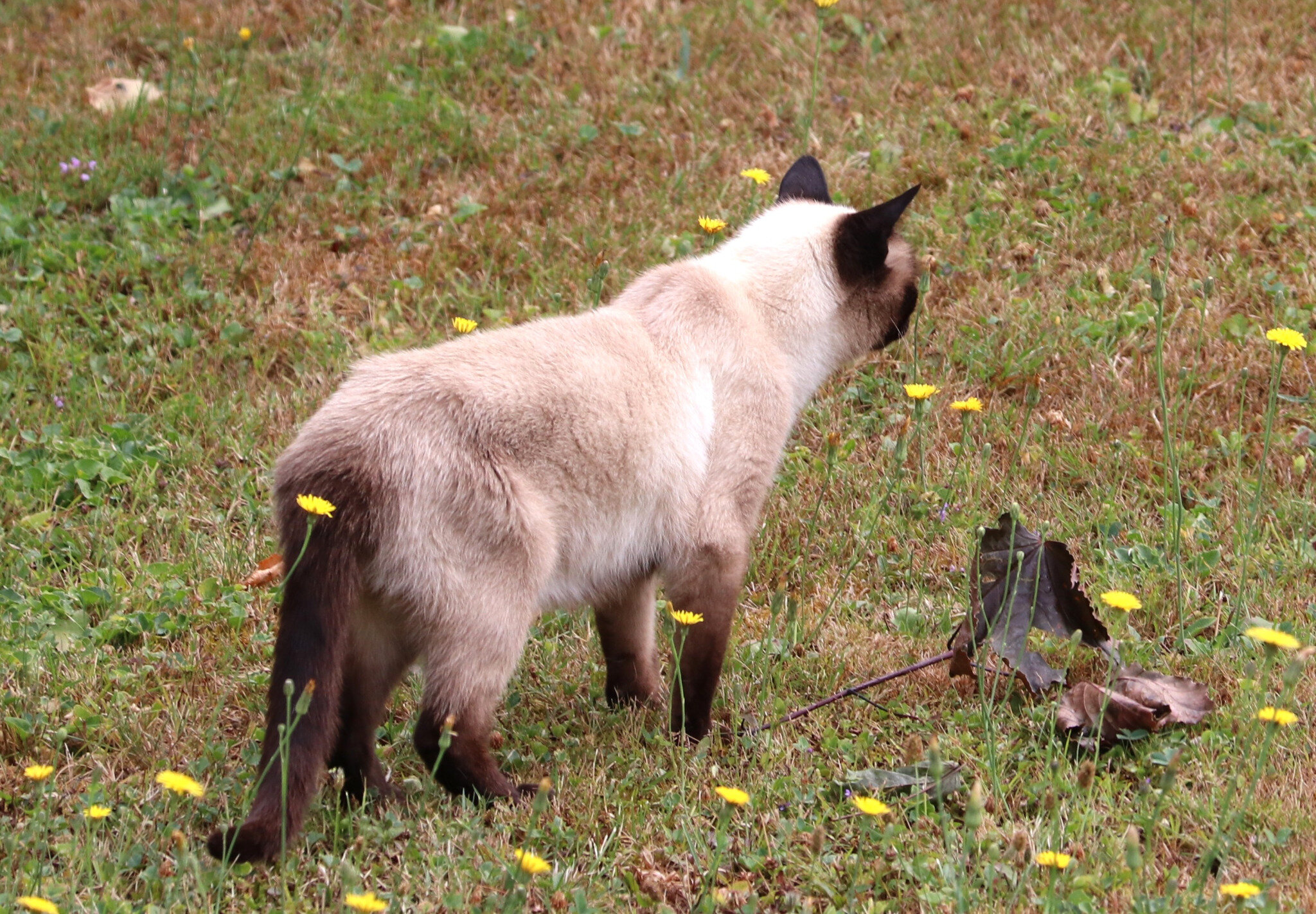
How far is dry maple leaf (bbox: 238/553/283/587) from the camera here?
4.45 meters

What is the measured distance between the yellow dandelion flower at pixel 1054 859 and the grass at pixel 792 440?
0.18 meters

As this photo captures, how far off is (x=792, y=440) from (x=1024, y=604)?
155 cm

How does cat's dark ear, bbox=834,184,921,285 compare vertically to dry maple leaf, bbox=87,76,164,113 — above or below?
above

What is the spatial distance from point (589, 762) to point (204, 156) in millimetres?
4022

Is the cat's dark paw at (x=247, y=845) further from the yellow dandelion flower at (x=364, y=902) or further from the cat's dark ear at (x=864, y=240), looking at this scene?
the cat's dark ear at (x=864, y=240)

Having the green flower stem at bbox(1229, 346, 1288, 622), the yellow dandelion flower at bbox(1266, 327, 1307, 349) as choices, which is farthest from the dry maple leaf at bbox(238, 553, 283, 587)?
the yellow dandelion flower at bbox(1266, 327, 1307, 349)

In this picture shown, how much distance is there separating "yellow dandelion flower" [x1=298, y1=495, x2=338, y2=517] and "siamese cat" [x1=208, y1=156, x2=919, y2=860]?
71 millimetres

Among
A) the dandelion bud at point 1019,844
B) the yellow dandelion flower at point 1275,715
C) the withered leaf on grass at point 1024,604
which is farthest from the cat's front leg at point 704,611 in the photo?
the yellow dandelion flower at point 1275,715

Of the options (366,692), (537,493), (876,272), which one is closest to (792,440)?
(876,272)

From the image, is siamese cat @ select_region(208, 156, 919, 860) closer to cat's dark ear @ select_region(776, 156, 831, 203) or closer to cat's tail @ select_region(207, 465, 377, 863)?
cat's tail @ select_region(207, 465, 377, 863)

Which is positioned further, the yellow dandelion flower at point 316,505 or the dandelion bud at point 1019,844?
the yellow dandelion flower at point 316,505

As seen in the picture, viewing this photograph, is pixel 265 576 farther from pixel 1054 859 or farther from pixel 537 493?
pixel 1054 859

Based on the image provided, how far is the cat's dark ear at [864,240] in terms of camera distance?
3982 mm

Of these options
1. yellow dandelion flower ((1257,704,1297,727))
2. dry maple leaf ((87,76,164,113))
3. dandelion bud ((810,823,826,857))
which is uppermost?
dry maple leaf ((87,76,164,113))
